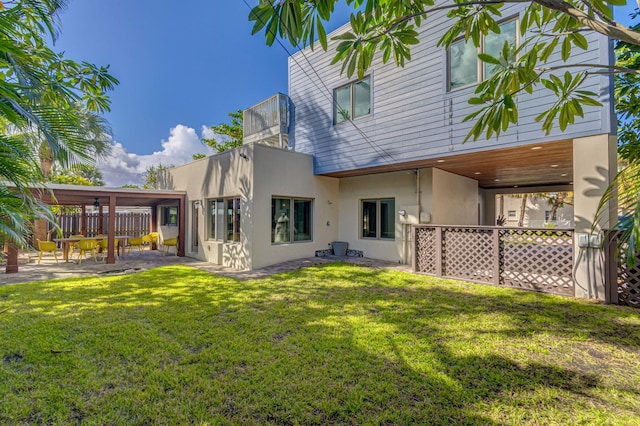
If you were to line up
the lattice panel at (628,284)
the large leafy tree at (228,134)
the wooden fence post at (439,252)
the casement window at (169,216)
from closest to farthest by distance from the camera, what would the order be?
1. the lattice panel at (628,284)
2. the wooden fence post at (439,252)
3. the casement window at (169,216)
4. the large leafy tree at (228,134)

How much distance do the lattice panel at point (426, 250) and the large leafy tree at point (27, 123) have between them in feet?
24.4

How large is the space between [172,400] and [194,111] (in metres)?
22.5

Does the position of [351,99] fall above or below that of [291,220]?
above

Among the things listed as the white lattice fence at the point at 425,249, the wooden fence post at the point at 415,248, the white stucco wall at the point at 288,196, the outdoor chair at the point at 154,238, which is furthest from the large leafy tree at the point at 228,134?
the white lattice fence at the point at 425,249

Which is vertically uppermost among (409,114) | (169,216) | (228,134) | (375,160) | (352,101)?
(228,134)

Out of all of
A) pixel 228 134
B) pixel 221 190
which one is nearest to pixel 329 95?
pixel 221 190

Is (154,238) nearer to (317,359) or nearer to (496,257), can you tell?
(317,359)

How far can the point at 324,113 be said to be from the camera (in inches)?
401

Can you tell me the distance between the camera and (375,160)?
8672 mm

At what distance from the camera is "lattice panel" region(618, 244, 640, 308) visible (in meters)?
5.14

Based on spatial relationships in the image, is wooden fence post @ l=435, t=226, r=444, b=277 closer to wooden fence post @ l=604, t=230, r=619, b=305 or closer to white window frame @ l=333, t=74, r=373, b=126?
wooden fence post @ l=604, t=230, r=619, b=305

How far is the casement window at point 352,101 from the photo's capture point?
29.9 ft

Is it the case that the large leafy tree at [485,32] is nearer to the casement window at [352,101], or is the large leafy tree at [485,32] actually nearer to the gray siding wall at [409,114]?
the gray siding wall at [409,114]

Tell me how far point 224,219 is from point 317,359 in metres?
7.61
